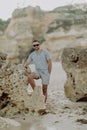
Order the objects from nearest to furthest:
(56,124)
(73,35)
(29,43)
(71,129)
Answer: (71,129) → (56,124) → (73,35) → (29,43)

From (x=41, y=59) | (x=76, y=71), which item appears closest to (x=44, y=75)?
(x=41, y=59)

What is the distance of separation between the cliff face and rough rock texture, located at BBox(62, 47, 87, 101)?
2180 centimetres

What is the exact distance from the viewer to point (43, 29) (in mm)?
34969

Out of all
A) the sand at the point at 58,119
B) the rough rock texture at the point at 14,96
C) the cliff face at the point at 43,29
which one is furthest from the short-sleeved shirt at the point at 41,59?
the cliff face at the point at 43,29

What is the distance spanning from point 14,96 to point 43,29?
87.9 ft

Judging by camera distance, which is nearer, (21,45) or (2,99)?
(2,99)

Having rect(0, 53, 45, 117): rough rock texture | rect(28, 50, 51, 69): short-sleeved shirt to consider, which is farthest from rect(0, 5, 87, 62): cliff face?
rect(0, 53, 45, 117): rough rock texture

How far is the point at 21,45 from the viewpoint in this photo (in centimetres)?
3488

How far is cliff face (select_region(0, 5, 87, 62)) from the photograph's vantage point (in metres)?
32.6

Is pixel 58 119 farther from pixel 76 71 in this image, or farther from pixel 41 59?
pixel 76 71

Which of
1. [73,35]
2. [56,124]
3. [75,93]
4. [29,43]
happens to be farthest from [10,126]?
[29,43]

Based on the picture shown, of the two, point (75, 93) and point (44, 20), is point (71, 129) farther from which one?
point (44, 20)

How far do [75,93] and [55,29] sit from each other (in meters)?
23.5

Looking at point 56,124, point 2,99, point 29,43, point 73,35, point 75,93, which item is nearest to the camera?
point 56,124
